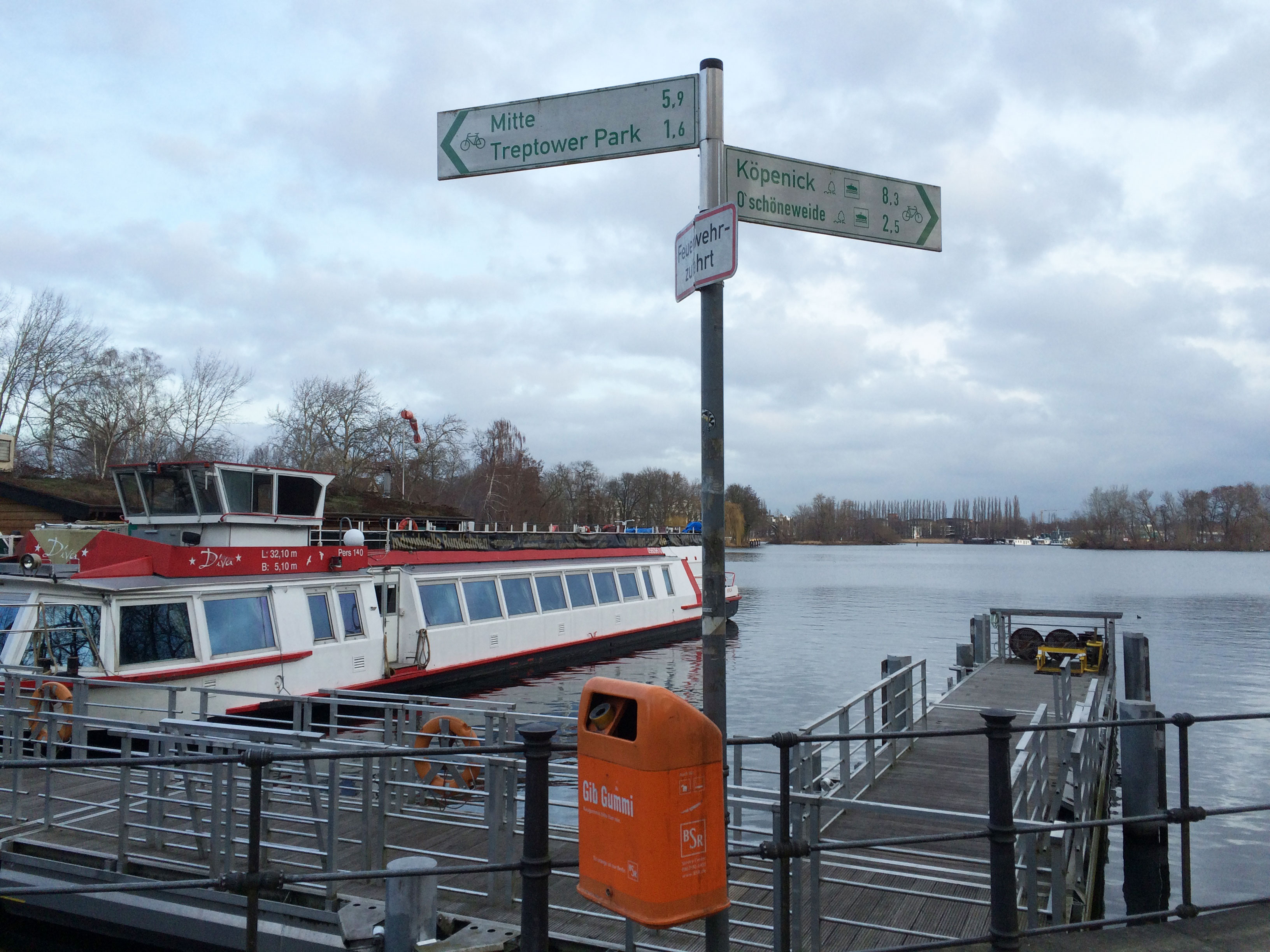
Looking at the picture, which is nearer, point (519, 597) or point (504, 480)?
point (519, 597)

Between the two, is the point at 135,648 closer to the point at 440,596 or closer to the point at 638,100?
the point at 440,596

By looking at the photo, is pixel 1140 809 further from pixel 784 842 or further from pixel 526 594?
pixel 526 594

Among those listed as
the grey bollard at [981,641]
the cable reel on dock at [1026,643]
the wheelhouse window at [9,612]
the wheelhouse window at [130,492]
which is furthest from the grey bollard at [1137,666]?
the wheelhouse window at [130,492]

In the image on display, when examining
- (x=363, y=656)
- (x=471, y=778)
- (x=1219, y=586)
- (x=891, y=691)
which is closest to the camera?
(x=471, y=778)

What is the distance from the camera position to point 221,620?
1543 centimetres

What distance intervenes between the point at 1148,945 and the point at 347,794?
7580mm

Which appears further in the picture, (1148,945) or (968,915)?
(968,915)

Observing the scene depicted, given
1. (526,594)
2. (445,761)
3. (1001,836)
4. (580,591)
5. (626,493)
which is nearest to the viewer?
(1001,836)

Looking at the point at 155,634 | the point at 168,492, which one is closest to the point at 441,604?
the point at 168,492

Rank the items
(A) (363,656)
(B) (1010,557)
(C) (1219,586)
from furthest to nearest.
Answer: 1. (B) (1010,557)
2. (C) (1219,586)
3. (A) (363,656)

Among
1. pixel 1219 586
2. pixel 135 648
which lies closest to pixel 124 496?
pixel 135 648

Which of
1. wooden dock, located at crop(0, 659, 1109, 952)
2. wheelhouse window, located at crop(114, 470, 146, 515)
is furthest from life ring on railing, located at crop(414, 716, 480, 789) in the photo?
wheelhouse window, located at crop(114, 470, 146, 515)

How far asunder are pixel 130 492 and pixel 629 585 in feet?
49.2

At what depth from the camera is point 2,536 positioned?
26469 millimetres
